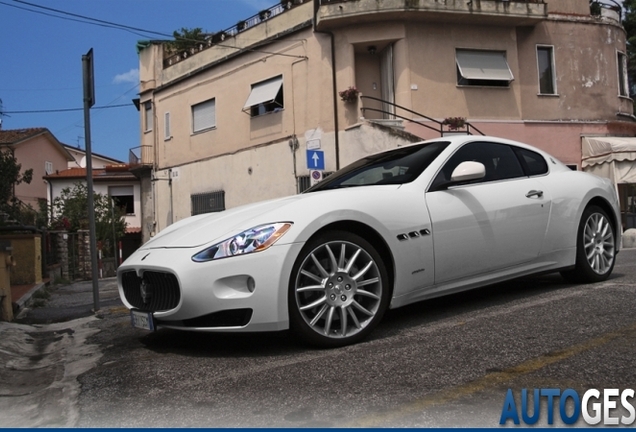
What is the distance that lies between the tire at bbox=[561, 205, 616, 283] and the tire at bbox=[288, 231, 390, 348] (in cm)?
219

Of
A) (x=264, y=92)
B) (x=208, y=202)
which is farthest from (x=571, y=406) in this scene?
(x=208, y=202)

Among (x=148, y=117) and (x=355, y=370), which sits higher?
(x=148, y=117)

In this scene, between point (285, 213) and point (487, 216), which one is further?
point (487, 216)

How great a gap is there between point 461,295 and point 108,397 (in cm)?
325

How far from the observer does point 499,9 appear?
62.8 ft

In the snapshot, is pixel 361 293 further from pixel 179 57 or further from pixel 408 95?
pixel 179 57

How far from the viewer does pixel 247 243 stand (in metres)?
3.96

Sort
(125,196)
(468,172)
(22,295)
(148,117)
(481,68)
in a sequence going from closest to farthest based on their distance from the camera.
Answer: (468,172), (22,295), (481,68), (148,117), (125,196)

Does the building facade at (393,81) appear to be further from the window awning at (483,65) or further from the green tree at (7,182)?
the green tree at (7,182)

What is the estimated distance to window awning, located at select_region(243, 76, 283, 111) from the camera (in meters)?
21.4

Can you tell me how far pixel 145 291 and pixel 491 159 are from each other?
9.55 ft

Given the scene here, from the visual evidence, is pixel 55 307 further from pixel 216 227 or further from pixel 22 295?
pixel 216 227

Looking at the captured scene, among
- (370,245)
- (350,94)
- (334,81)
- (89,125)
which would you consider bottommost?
(370,245)

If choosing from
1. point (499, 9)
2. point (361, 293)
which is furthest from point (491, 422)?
point (499, 9)
